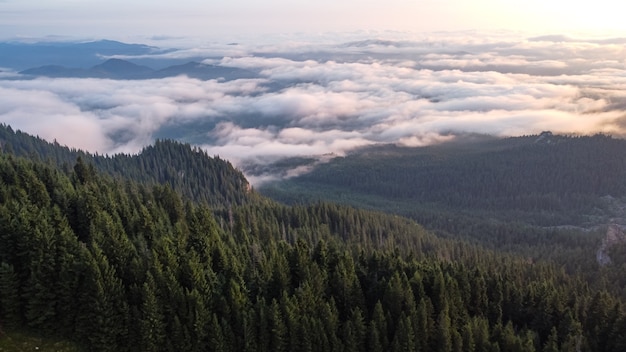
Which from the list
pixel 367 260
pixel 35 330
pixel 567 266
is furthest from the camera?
pixel 567 266

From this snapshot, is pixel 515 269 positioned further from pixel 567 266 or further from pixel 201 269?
pixel 201 269

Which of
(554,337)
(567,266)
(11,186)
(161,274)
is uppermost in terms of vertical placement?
(11,186)

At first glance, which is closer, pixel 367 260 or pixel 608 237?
pixel 367 260

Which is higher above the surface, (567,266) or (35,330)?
(35,330)

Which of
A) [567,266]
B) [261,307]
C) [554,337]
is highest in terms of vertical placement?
[261,307]

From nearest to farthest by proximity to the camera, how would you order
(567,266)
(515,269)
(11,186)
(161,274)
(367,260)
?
(161,274), (11,186), (367,260), (515,269), (567,266)

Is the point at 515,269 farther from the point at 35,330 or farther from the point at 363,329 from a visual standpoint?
the point at 35,330

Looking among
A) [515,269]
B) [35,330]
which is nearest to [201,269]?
[35,330]

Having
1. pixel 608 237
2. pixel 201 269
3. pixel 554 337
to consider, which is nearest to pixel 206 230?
pixel 201 269

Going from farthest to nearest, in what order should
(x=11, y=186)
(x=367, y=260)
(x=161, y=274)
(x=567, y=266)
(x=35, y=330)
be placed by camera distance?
(x=567, y=266) < (x=367, y=260) < (x=11, y=186) < (x=161, y=274) < (x=35, y=330)
